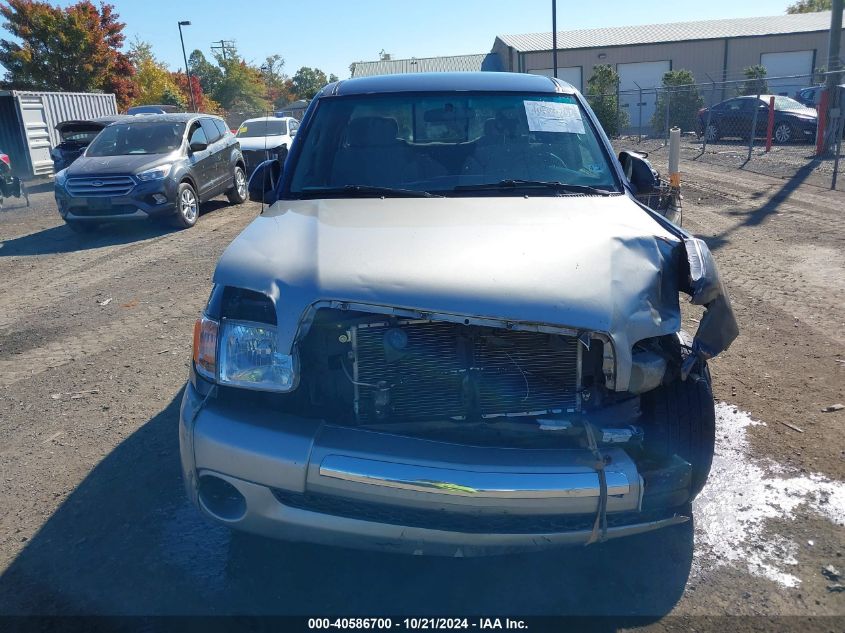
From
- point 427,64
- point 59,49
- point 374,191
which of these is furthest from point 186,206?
point 427,64

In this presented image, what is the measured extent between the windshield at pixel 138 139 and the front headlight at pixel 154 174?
70 cm

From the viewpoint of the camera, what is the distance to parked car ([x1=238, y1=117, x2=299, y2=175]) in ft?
52.5

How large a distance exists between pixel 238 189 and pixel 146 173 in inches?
128

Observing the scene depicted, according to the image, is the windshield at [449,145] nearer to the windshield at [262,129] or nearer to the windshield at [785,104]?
the windshield at [262,129]

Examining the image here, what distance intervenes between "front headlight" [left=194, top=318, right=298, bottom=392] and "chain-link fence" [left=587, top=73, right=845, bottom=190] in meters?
12.3

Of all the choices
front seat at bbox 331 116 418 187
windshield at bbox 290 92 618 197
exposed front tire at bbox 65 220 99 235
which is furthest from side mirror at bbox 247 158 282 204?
exposed front tire at bbox 65 220 99 235

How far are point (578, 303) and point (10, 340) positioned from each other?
5.50 meters

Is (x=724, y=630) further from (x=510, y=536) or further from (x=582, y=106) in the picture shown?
(x=582, y=106)

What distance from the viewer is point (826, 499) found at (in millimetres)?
3375

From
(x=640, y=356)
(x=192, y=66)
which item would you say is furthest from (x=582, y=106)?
(x=192, y=66)

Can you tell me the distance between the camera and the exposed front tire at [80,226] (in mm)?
11020

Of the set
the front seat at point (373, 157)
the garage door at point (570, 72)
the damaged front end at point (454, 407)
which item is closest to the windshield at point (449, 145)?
the front seat at point (373, 157)

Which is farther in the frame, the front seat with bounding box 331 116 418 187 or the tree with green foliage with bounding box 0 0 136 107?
the tree with green foliage with bounding box 0 0 136 107

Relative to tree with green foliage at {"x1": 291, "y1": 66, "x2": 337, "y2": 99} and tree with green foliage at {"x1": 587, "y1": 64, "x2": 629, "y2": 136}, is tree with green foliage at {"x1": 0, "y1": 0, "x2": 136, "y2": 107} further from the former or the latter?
tree with green foliage at {"x1": 291, "y1": 66, "x2": 337, "y2": 99}
